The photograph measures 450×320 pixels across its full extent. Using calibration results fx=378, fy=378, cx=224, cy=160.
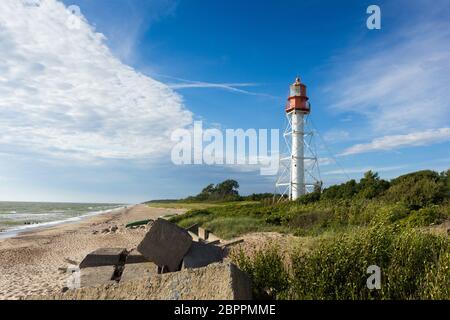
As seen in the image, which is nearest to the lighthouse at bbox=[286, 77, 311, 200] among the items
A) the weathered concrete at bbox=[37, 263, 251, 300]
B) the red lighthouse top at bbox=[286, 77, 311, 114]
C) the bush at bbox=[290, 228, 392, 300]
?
the red lighthouse top at bbox=[286, 77, 311, 114]

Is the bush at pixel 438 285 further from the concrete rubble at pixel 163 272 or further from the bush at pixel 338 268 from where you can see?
the concrete rubble at pixel 163 272

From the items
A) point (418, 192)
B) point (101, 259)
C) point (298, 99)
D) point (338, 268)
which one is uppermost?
point (298, 99)

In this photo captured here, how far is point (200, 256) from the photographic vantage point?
8008mm

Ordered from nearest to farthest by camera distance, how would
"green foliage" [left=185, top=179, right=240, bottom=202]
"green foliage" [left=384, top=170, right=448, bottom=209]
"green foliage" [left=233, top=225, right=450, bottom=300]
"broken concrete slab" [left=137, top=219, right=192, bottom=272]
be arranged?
"green foliage" [left=233, top=225, right=450, bottom=300]
"broken concrete slab" [left=137, top=219, right=192, bottom=272]
"green foliage" [left=384, top=170, right=448, bottom=209]
"green foliage" [left=185, top=179, right=240, bottom=202]

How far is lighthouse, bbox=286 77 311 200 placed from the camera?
113 feet

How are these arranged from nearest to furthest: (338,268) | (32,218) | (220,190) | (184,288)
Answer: (184,288) < (338,268) < (32,218) < (220,190)

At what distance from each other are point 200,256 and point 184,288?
10.4ft

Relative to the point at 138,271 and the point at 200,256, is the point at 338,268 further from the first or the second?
the point at 138,271

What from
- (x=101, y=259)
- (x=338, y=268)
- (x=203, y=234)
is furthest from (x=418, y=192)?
(x=101, y=259)

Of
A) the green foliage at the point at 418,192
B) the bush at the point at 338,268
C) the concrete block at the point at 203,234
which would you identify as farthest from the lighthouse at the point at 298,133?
the bush at the point at 338,268

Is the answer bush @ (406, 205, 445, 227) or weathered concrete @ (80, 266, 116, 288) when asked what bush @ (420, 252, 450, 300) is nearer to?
weathered concrete @ (80, 266, 116, 288)

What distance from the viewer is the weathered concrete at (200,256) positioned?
767cm
